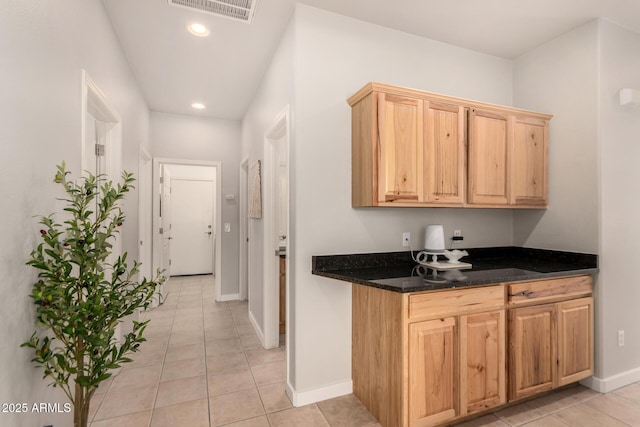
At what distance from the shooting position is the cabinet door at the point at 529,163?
8.45ft

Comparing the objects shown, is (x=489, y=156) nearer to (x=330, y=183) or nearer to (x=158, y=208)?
(x=330, y=183)

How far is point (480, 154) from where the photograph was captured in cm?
243

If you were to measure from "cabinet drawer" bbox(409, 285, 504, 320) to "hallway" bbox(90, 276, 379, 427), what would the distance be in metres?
0.86

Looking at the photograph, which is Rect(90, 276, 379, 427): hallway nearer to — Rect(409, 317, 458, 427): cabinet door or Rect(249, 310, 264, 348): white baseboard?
Rect(249, 310, 264, 348): white baseboard

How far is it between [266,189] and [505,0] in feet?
7.93

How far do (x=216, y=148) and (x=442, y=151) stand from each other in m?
3.59

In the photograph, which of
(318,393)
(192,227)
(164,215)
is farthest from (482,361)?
(192,227)

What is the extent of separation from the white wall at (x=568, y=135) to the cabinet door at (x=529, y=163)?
0.09m

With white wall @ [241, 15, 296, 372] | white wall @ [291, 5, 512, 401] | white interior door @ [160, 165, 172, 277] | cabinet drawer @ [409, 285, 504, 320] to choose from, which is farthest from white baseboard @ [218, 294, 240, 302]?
cabinet drawer @ [409, 285, 504, 320]

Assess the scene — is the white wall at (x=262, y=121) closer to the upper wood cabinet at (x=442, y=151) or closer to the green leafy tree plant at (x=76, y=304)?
the upper wood cabinet at (x=442, y=151)

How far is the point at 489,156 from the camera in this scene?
8.09ft

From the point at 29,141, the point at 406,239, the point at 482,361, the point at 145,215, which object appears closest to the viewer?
the point at 29,141

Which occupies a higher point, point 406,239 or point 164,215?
point 164,215

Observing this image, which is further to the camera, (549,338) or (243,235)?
(243,235)
